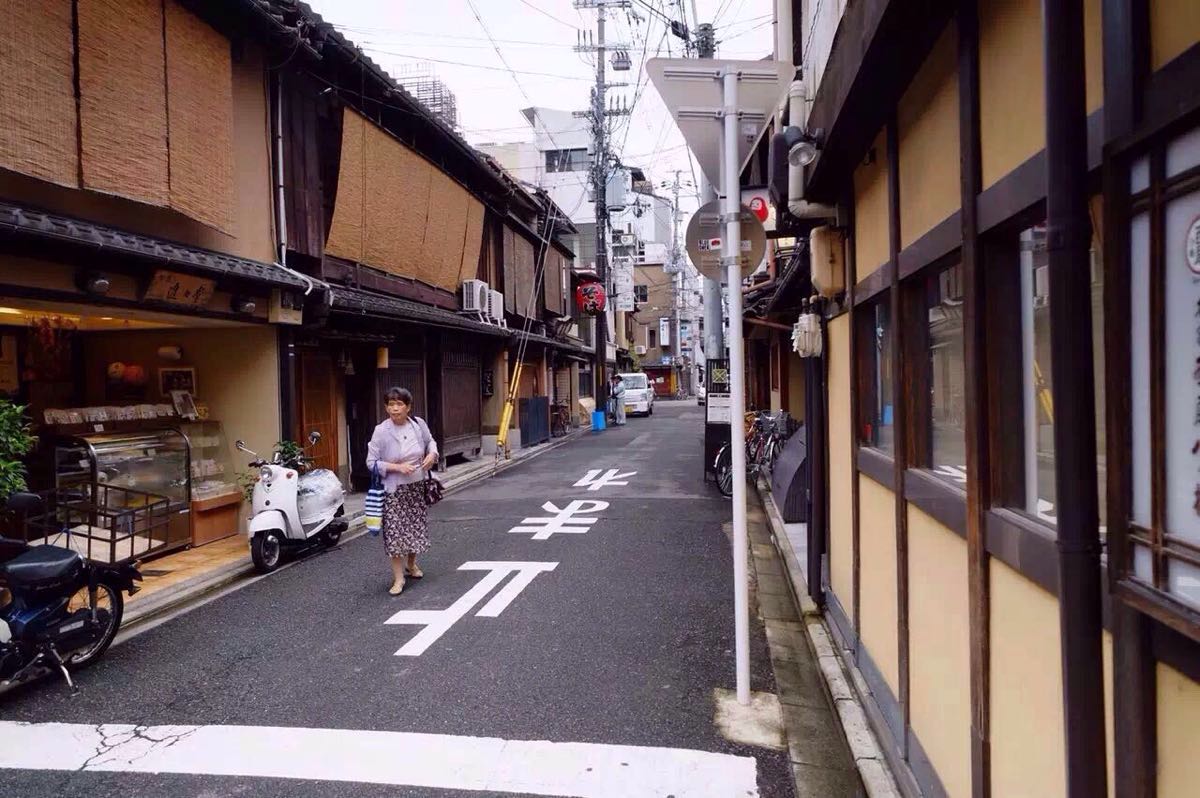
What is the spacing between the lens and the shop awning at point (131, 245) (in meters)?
6.15

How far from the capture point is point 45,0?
21.3 feet

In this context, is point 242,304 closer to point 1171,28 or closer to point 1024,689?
point 1024,689

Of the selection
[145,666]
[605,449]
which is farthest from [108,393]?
[605,449]

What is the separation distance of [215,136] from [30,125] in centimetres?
268

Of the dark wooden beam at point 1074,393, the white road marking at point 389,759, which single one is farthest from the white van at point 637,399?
the dark wooden beam at point 1074,393

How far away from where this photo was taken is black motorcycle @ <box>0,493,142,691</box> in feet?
16.2

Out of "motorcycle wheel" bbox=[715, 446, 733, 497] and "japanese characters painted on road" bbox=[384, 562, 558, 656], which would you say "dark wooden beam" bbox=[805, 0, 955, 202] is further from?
"motorcycle wheel" bbox=[715, 446, 733, 497]

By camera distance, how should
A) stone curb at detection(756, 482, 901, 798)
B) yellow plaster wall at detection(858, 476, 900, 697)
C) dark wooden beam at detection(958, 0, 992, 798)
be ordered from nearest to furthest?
1. dark wooden beam at detection(958, 0, 992, 798)
2. stone curb at detection(756, 482, 901, 798)
3. yellow plaster wall at detection(858, 476, 900, 697)

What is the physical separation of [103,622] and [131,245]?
3756 millimetres

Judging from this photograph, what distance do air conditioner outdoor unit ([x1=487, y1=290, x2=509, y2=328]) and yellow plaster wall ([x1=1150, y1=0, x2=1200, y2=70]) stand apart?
18.7 metres

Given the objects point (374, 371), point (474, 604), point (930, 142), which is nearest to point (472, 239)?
point (374, 371)

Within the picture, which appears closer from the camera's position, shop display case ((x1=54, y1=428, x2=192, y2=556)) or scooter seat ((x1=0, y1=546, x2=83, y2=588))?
scooter seat ((x1=0, y1=546, x2=83, y2=588))

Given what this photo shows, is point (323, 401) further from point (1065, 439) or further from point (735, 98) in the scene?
point (1065, 439)

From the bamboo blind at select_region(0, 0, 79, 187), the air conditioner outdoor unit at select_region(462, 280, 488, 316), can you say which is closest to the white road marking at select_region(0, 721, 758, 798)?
the bamboo blind at select_region(0, 0, 79, 187)
